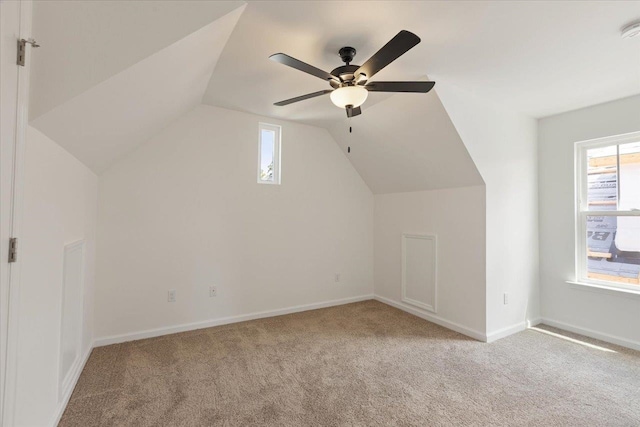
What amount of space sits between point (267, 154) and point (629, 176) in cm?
385

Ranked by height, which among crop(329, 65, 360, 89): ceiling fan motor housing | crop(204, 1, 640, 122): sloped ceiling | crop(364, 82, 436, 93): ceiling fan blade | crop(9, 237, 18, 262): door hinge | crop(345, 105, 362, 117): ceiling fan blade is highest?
crop(204, 1, 640, 122): sloped ceiling

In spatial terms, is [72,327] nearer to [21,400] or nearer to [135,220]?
[21,400]

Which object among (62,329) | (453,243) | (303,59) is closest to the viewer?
(62,329)

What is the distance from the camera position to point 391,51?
1.52m

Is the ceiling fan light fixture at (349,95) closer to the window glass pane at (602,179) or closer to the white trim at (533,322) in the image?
the window glass pane at (602,179)

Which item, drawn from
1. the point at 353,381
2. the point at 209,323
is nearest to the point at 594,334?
the point at 353,381

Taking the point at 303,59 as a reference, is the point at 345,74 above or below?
below

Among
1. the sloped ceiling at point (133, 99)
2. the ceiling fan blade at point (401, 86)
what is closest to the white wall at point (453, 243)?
the ceiling fan blade at point (401, 86)

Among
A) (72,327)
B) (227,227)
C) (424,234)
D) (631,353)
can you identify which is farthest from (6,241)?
(631,353)

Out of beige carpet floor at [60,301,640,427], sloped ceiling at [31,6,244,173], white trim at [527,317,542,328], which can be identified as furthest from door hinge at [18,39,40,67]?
white trim at [527,317,542,328]

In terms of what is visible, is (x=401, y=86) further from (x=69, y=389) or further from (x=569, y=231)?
(x=69, y=389)

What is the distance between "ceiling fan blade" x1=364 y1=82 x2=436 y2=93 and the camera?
1874 mm

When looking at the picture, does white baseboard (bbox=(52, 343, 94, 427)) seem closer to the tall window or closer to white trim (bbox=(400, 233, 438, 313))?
→ white trim (bbox=(400, 233, 438, 313))

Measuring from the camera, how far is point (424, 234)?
359 cm
